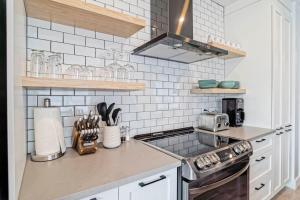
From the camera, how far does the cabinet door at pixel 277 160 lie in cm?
200

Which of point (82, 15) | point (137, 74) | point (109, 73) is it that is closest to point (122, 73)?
point (109, 73)

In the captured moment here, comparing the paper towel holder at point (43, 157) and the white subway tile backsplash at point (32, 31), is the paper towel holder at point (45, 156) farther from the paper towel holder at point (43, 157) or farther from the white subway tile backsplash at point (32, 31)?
the white subway tile backsplash at point (32, 31)

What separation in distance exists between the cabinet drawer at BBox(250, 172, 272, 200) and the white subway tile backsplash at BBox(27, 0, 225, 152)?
0.87m

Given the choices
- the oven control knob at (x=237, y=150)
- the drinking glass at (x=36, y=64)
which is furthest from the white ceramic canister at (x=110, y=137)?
the oven control knob at (x=237, y=150)

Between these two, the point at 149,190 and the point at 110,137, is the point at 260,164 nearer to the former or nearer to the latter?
the point at 149,190

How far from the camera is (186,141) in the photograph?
1573 mm

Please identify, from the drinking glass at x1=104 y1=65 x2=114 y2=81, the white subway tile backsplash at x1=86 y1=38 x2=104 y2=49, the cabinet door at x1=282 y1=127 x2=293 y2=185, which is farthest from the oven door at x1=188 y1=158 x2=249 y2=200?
the white subway tile backsplash at x1=86 y1=38 x2=104 y2=49

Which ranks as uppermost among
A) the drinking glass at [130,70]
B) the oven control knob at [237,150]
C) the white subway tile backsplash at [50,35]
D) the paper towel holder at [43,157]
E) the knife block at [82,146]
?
the white subway tile backsplash at [50,35]

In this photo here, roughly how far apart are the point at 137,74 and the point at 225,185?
1.17 m

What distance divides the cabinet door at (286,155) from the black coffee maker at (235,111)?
0.59 meters

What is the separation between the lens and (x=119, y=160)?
41.1 inches

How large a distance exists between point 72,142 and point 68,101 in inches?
12.0

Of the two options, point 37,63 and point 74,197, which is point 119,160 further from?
point 37,63

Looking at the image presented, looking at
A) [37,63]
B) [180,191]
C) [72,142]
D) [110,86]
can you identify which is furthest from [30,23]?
[180,191]
